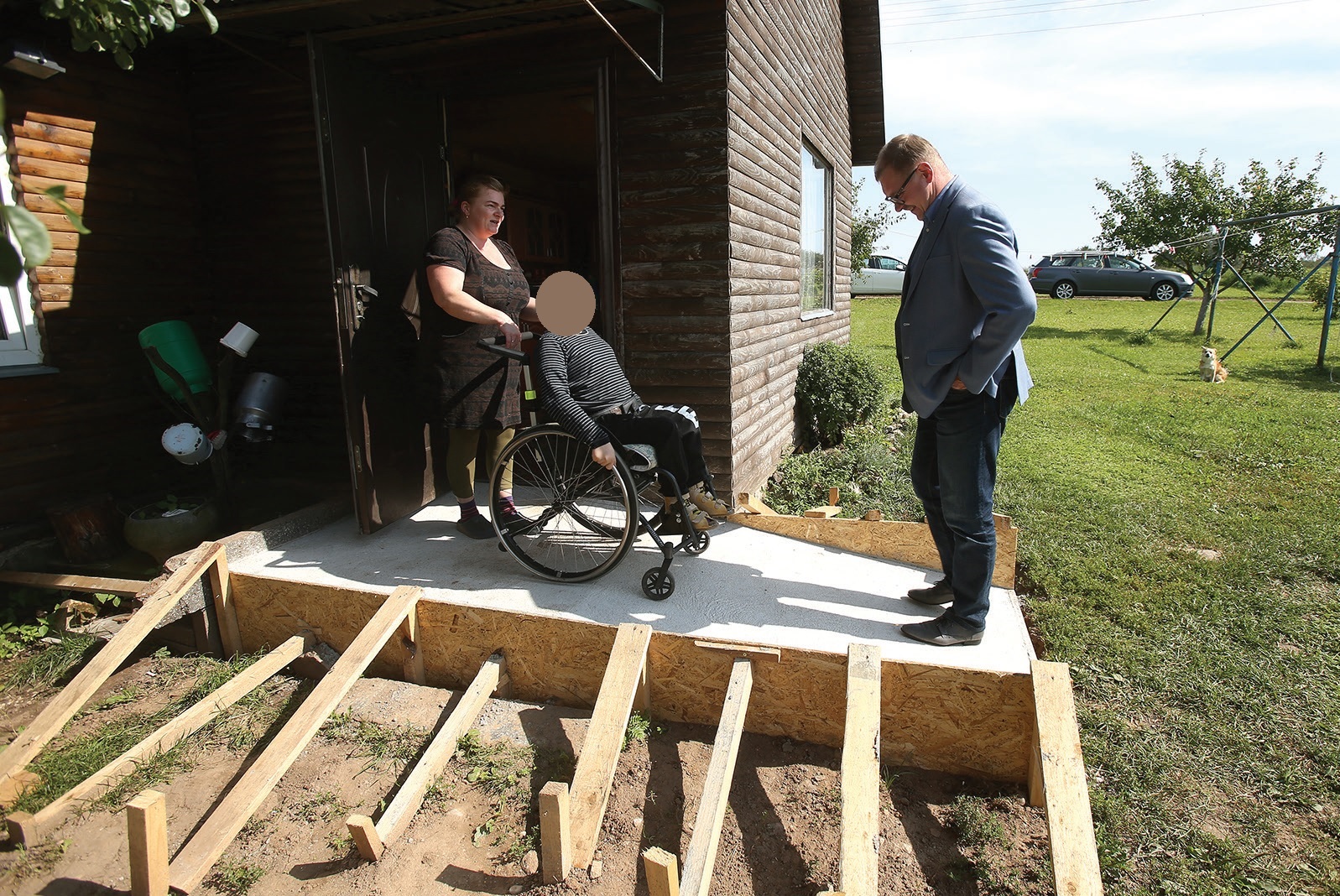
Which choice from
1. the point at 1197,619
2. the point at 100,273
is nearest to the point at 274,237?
the point at 100,273

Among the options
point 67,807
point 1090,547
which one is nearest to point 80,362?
point 67,807

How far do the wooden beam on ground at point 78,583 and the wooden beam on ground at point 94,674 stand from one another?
0.39m

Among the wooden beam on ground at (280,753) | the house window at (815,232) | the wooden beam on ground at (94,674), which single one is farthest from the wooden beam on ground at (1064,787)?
the house window at (815,232)

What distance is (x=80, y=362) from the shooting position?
4.38 metres

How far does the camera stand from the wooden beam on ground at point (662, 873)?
1817 millimetres

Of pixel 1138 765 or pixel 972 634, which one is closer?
pixel 1138 765

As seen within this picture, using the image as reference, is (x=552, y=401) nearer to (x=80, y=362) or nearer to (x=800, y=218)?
(x=80, y=362)

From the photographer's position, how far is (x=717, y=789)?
2217 mm

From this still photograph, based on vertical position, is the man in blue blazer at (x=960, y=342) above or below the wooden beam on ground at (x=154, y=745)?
above

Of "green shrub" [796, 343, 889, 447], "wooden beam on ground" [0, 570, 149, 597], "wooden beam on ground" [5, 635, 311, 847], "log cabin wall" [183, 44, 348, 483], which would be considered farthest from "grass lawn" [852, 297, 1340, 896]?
"log cabin wall" [183, 44, 348, 483]

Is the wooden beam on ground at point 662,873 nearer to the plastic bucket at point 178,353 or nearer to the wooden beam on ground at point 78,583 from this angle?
the wooden beam on ground at point 78,583

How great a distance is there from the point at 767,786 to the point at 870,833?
62 centimetres

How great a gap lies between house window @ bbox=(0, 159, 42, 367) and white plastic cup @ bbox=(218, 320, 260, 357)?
1.09 m

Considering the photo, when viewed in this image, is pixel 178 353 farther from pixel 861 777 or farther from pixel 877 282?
pixel 877 282
